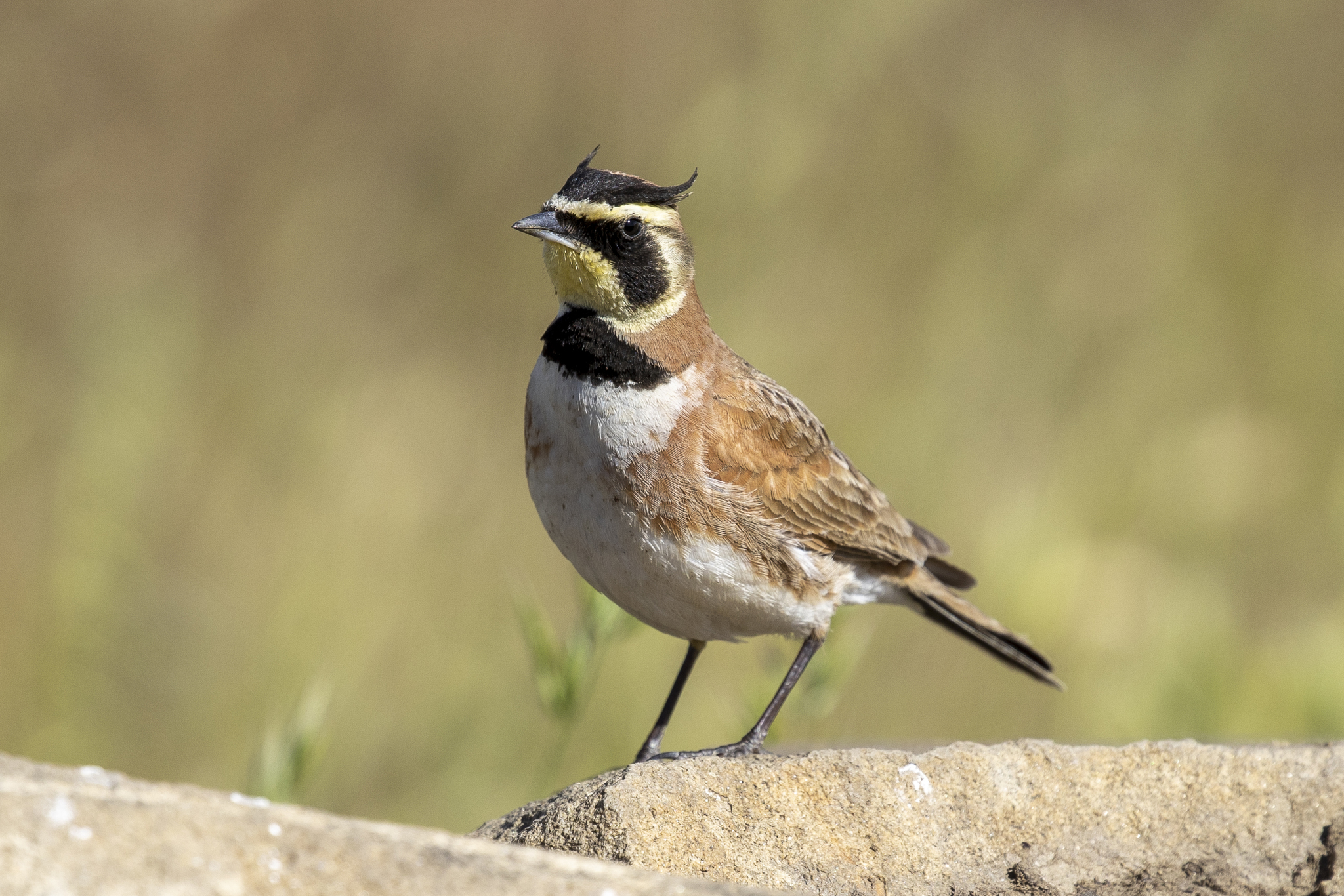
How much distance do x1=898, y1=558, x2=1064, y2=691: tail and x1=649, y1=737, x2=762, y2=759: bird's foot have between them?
1106 mm

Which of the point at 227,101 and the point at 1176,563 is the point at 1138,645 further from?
the point at 227,101

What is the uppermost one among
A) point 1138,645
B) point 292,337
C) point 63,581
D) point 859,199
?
point 859,199

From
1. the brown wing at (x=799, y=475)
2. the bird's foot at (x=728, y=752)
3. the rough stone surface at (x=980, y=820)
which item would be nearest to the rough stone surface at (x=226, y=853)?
the rough stone surface at (x=980, y=820)

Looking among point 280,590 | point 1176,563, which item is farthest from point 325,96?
point 1176,563

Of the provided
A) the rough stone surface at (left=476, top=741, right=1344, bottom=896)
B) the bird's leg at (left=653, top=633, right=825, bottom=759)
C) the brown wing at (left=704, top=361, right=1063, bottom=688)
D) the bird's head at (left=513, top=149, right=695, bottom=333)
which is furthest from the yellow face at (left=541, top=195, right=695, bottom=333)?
the rough stone surface at (left=476, top=741, right=1344, bottom=896)

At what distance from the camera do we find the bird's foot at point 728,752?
4.29 metres

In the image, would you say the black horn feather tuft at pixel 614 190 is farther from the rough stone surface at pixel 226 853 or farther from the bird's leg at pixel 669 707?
the rough stone surface at pixel 226 853

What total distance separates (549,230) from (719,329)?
168 centimetres

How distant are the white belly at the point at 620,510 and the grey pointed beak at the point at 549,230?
41 centimetres

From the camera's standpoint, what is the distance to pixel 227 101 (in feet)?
35.7

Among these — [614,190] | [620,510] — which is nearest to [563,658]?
[620,510]

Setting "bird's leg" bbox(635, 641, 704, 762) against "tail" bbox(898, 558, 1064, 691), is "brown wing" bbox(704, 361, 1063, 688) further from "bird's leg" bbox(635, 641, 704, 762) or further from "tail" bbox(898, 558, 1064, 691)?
"bird's leg" bbox(635, 641, 704, 762)

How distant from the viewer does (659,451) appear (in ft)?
14.9

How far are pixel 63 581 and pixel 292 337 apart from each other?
241 cm
